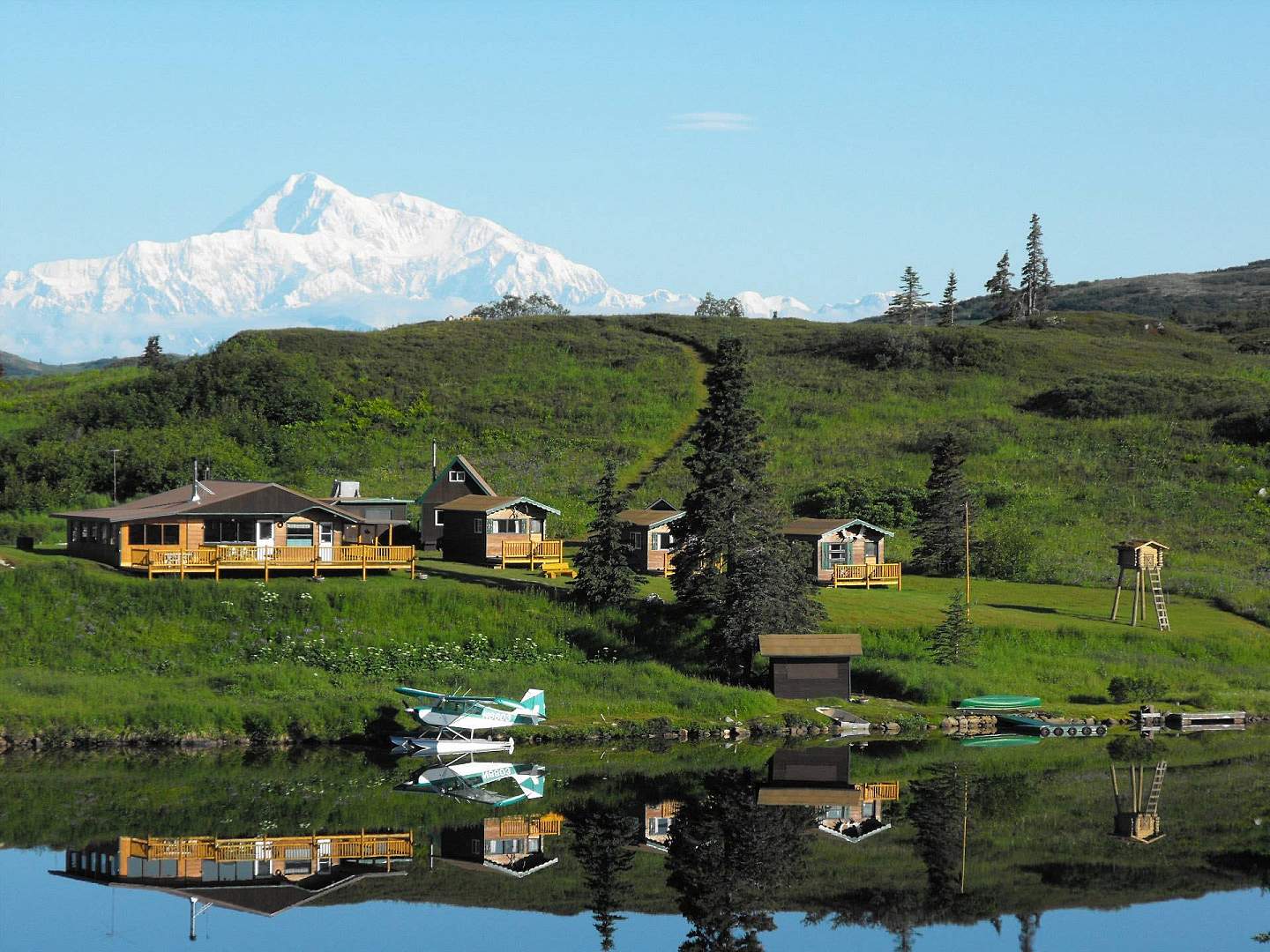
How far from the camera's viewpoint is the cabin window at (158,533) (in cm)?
6000

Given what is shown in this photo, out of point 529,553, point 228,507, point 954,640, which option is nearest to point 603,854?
point 954,640

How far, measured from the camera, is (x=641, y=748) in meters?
46.7

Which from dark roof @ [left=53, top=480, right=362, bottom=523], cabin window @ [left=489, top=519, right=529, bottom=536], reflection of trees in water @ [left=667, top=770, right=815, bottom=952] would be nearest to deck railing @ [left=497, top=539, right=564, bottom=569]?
cabin window @ [left=489, top=519, right=529, bottom=536]

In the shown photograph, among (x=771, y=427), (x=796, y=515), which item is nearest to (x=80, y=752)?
(x=796, y=515)

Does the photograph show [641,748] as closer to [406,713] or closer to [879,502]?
[406,713]

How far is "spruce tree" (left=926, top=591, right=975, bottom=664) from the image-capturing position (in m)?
55.1

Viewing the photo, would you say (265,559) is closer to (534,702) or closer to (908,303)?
(534,702)

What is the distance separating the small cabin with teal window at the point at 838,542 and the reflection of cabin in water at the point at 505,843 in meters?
32.7

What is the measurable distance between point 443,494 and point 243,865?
40030 millimetres

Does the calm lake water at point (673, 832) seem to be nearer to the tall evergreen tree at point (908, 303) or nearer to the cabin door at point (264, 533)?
the cabin door at point (264, 533)

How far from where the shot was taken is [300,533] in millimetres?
62625

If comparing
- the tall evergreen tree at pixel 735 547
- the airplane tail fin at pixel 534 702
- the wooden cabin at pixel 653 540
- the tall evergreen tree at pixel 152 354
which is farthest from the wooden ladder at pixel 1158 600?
the tall evergreen tree at pixel 152 354

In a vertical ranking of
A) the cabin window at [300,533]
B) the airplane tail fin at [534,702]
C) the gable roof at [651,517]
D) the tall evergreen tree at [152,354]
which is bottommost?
the airplane tail fin at [534,702]

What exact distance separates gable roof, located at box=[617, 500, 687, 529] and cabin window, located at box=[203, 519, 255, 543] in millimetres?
15732
